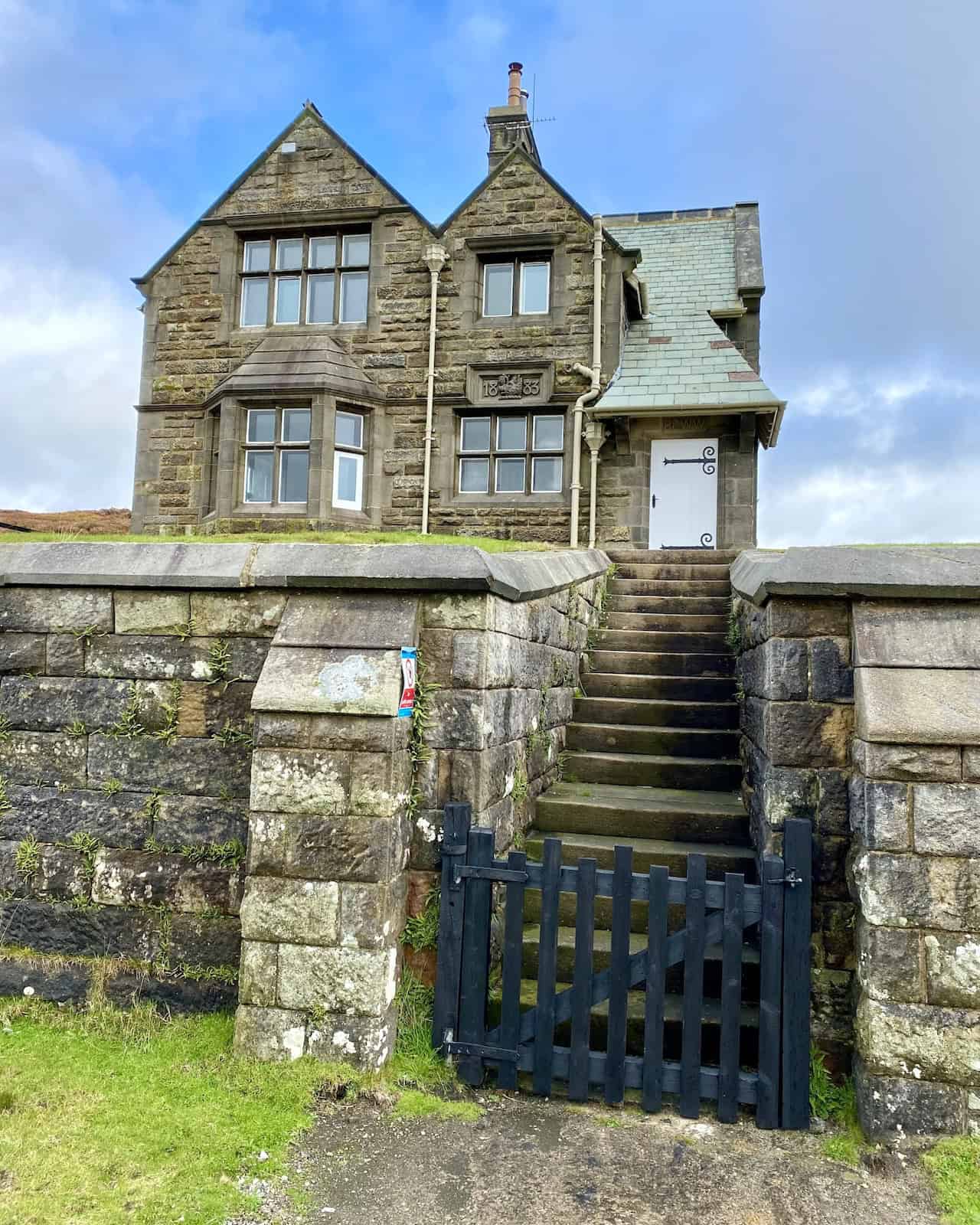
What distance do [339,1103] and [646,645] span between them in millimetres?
5072

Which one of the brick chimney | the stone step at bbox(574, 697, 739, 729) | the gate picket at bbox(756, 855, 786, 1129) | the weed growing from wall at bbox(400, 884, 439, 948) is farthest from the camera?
the brick chimney

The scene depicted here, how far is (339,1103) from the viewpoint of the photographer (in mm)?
3639

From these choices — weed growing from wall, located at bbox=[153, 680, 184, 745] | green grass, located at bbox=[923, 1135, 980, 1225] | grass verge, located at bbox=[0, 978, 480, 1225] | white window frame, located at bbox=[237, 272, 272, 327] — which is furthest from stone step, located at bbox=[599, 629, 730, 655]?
white window frame, located at bbox=[237, 272, 272, 327]

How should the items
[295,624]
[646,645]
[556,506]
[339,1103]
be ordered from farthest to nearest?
1. [556,506]
2. [646,645]
3. [295,624]
4. [339,1103]

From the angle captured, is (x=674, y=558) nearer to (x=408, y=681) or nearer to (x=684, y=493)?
(x=684, y=493)

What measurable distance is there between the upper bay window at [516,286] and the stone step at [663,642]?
713 centimetres

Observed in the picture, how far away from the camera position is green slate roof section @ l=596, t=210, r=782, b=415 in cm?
1241

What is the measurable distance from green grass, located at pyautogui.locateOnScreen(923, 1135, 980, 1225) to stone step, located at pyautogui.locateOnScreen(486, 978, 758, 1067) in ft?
2.70

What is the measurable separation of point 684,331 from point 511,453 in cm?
347

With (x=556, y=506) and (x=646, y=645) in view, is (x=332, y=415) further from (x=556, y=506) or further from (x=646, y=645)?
(x=646, y=645)

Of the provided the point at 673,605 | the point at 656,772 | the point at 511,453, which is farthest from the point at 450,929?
the point at 511,453

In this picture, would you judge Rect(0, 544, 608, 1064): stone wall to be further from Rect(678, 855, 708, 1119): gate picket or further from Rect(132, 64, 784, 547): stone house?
Rect(132, 64, 784, 547): stone house

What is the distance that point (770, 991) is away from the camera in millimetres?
3678

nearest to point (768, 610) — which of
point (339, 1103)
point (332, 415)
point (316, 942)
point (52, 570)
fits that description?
point (316, 942)
